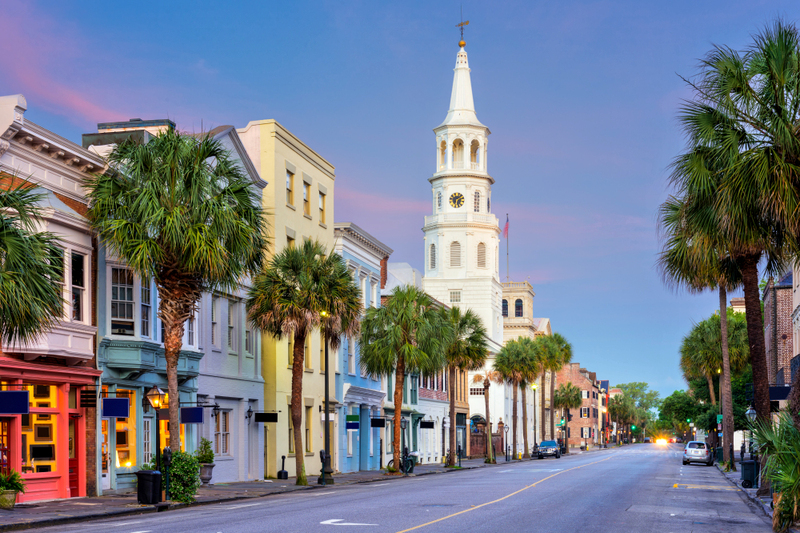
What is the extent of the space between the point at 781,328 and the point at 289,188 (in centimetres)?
3222

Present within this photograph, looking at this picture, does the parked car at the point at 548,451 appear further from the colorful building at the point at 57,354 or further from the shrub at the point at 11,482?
the shrub at the point at 11,482

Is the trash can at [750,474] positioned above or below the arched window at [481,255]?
below

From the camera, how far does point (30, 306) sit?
16641 millimetres

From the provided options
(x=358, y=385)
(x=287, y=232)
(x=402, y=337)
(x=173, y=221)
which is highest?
(x=287, y=232)

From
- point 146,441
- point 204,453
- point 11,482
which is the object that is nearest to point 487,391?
point 204,453

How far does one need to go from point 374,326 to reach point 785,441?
3063 cm

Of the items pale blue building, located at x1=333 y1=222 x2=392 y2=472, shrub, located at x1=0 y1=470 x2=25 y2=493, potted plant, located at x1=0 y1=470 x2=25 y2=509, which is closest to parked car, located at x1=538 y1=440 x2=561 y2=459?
pale blue building, located at x1=333 y1=222 x2=392 y2=472

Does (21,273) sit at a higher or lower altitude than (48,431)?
higher

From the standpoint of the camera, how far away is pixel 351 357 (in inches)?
1980

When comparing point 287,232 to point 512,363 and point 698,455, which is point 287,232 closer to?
point 698,455

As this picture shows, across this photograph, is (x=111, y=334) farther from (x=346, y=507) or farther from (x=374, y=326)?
(x=374, y=326)

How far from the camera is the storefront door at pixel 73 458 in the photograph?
26.0 metres

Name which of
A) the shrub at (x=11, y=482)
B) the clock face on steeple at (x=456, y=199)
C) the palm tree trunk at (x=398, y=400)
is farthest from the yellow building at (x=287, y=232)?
the clock face on steeple at (x=456, y=199)

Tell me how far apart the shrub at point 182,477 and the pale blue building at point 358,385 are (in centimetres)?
2171
